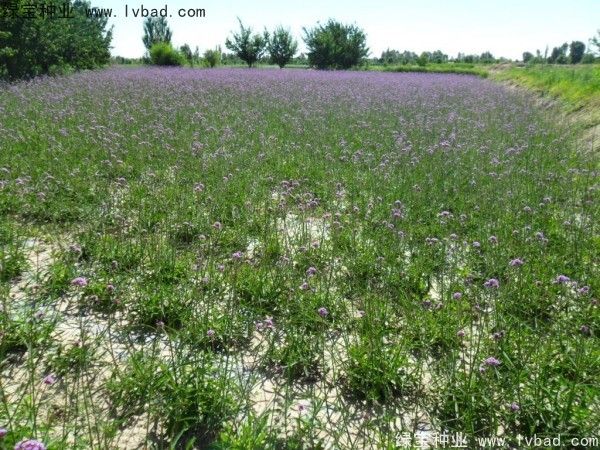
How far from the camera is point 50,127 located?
27.3 feet

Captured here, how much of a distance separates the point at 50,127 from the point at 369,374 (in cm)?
814

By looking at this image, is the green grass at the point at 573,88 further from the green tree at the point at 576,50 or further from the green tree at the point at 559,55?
the green tree at the point at 576,50

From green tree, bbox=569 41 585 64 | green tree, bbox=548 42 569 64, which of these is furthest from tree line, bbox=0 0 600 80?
green tree, bbox=569 41 585 64

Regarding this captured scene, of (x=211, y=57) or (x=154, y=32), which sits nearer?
(x=211, y=57)

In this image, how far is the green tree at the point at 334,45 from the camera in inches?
1535

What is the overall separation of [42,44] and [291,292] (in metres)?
19.3

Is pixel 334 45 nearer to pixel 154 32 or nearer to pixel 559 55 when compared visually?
pixel 154 32

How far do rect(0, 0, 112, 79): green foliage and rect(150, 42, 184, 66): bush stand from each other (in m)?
10.0

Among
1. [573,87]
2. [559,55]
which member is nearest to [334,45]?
[573,87]

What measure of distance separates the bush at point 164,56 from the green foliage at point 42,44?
395 inches

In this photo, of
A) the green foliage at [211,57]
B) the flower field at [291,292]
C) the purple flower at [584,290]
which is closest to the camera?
the flower field at [291,292]

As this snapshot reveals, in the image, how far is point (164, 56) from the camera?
33.3 metres

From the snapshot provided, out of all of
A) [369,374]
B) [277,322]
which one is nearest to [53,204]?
[277,322]

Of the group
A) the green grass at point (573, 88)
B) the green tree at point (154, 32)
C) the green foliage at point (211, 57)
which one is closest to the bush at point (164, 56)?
the green foliage at point (211, 57)
